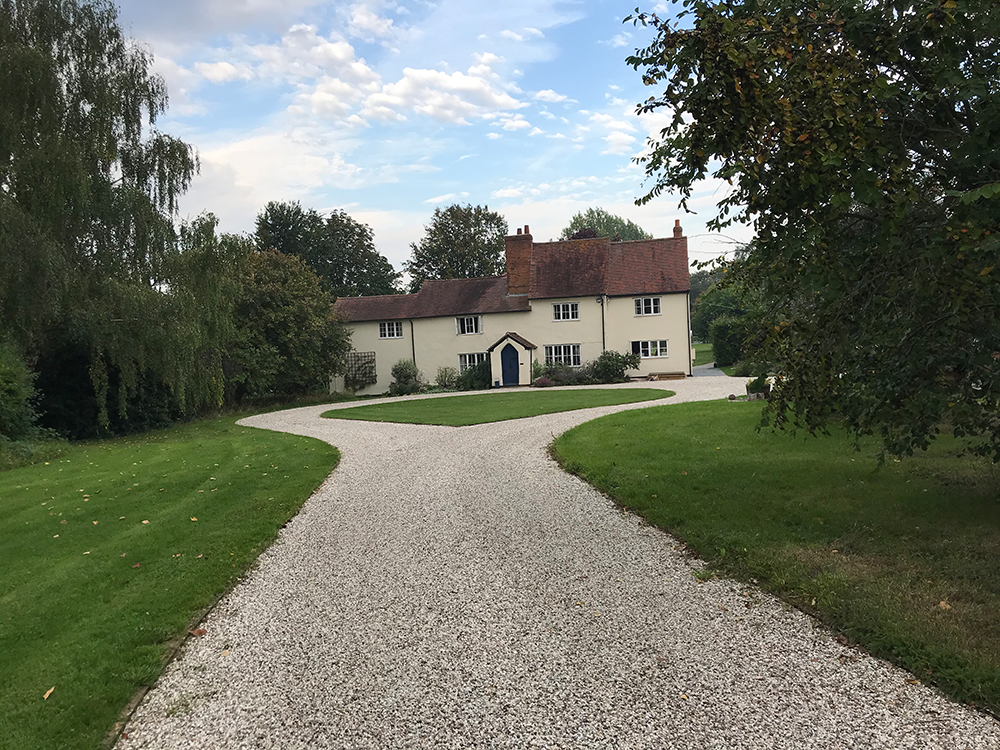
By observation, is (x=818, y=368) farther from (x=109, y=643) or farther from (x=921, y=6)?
(x=109, y=643)

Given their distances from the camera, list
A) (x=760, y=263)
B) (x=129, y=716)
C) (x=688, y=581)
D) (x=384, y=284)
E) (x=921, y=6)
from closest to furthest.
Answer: (x=129, y=716) → (x=921, y=6) → (x=688, y=581) → (x=760, y=263) → (x=384, y=284)

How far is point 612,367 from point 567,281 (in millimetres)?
6442

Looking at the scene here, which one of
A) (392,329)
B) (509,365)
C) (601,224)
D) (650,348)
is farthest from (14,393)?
(601,224)

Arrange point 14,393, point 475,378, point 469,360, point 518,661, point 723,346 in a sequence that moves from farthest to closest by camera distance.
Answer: point 723,346 < point 469,360 < point 475,378 < point 14,393 < point 518,661

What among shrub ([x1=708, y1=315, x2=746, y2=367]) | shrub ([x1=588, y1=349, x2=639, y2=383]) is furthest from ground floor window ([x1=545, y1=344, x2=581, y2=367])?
shrub ([x1=708, y1=315, x2=746, y2=367])

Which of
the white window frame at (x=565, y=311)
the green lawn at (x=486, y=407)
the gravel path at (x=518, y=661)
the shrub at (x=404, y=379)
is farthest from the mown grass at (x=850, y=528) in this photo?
the shrub at (x=404, y=379)

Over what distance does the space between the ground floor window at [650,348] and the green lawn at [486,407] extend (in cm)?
955

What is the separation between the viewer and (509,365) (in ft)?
119

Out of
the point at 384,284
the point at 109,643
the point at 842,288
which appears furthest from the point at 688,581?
the point at 384,284

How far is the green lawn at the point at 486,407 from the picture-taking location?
67.0 feet

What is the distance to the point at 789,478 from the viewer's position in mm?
9164

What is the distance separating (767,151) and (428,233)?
60.7 meters

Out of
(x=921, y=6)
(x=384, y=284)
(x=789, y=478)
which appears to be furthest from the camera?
(x=384, y=284)

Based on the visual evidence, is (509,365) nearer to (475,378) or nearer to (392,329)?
(475,378)
